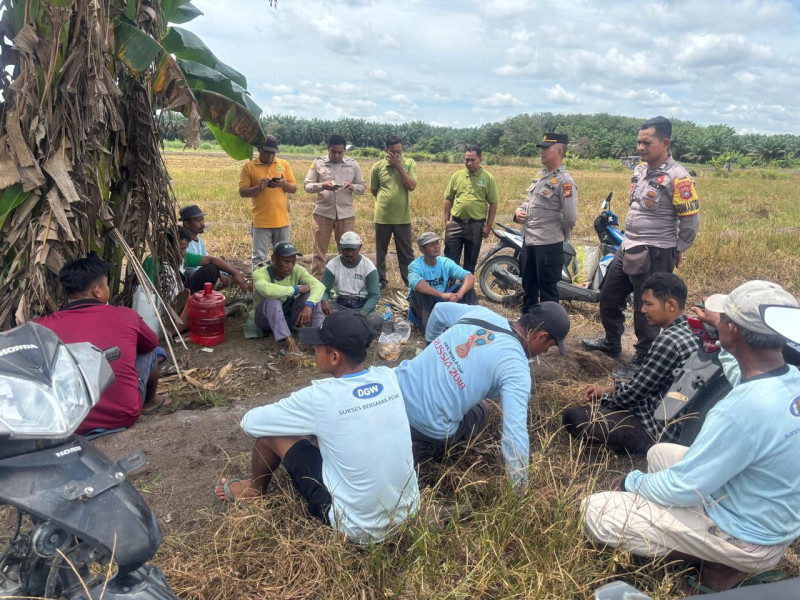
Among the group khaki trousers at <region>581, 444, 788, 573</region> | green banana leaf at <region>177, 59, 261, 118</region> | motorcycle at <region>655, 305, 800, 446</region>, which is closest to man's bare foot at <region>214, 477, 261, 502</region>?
khaki trousers at <region>581, 444, 788, 573</region>

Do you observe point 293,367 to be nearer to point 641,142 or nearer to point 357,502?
point 357,502

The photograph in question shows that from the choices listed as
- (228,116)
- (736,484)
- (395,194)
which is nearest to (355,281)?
(395,194)

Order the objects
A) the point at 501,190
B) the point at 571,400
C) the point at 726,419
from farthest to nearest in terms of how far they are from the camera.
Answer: the point at 501,190, the point at 571,400, the point at 726,419

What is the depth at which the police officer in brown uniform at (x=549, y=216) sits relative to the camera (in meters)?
5.39

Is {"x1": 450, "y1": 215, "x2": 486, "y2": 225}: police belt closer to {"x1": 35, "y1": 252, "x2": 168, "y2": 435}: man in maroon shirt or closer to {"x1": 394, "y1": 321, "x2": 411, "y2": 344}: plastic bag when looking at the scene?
{"x1": 394, "y1": 321, "x2": 411, "y2": 344}: plastic bag

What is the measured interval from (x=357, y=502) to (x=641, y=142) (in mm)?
3758

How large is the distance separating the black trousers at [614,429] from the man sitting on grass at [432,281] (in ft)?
6.68

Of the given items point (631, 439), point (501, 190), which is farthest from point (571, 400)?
point (501, 190)

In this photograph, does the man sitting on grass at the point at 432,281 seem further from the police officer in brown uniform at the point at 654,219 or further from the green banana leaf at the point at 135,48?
the green banana leaf at the point at 135,48

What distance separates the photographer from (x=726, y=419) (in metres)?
2.12

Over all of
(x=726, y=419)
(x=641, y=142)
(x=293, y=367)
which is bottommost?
(x=293, y=367)

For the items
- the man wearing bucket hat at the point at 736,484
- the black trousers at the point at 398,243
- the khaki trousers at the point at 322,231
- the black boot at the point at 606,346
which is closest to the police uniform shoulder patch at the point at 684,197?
the black boot at the point at 606,346

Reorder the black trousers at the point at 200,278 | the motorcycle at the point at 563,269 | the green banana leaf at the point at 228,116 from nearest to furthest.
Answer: the green banana leaf at the point at 228,116 < the black trousers at the point at 200,278 < the motorcycle at the point at 563,269

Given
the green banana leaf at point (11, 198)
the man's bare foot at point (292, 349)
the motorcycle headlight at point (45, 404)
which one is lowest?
the man's bare foot at point (292, 349)
